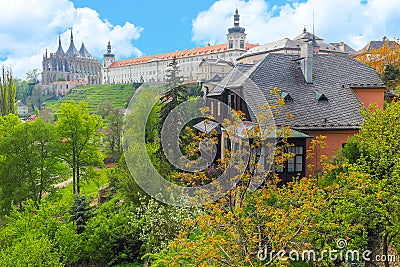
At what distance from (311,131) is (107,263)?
435 inches

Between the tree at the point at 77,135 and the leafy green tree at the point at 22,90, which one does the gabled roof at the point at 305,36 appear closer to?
the tree at the point at 77,135

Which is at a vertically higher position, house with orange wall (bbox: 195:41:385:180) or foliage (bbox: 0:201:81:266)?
house with orange wall (bbox: 195:41:385:180)

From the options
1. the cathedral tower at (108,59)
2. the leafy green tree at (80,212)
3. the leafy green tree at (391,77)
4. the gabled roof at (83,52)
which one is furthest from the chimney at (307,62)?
the gabled roof at (83,52)

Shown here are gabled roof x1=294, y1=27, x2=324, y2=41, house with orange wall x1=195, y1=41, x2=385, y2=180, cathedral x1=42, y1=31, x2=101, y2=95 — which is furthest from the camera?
cathedral x1=42, y1=31, x2=101, y2=95

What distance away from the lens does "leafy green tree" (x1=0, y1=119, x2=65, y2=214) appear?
22203 mm

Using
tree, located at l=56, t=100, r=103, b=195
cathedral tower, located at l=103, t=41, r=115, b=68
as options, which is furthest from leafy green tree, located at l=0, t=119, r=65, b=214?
cathedral tower, located at l=103, t=41, r=115, b=68

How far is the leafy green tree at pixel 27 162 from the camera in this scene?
2220cm

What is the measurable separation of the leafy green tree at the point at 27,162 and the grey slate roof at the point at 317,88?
12042 mm

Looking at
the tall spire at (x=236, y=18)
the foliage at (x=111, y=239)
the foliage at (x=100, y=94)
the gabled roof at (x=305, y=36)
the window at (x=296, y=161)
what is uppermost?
the tall spire at (x=236, y=18)

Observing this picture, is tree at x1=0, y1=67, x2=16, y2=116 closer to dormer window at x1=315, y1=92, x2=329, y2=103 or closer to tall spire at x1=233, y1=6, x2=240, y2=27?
dormer window at x1=315, y1=92, x2=329, y2=103

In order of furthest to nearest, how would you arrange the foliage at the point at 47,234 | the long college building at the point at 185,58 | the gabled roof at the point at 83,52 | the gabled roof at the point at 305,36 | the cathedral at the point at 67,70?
the gabled roof at the point at 83,52 → the cathedral at the point at 67,70 → the long college building at the point at 185,58 → the gabled roof at the point at 305,36 → the foliage at the point at 47,234

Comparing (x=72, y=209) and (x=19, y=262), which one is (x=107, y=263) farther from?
(x=19, y=262)

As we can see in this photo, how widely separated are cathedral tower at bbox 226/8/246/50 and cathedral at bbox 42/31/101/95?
68381 mm

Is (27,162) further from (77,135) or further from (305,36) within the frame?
(305,36)
